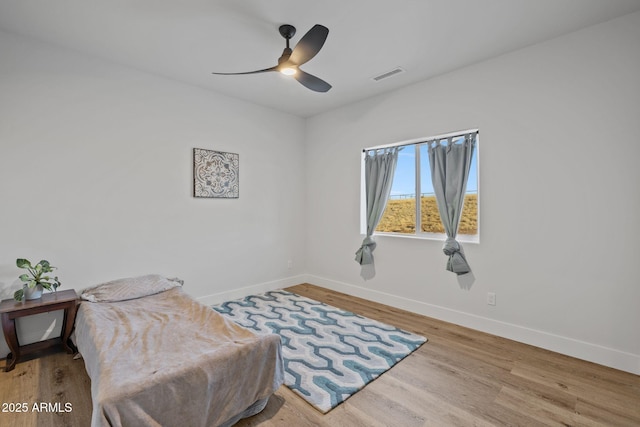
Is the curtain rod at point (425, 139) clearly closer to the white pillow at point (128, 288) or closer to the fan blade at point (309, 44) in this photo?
the fan blade at point (309, 44)

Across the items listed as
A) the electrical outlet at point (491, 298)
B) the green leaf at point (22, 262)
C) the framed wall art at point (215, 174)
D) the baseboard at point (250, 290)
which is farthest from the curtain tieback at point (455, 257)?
the green leaf at point (22, 262)

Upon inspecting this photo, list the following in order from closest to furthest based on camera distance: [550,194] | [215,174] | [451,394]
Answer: [451,394] → [550,194] → [215,174]

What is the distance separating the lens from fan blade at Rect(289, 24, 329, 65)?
1978 millimetres

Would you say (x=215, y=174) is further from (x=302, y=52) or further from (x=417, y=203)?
(x=417, y=203)

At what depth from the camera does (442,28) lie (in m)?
2.41

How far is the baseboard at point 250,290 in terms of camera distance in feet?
12.1

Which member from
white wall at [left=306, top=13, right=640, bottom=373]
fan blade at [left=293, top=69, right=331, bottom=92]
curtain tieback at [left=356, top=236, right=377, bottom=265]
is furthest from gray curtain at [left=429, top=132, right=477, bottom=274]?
fan blade at [left=293, top=69, right=331, bottom=92]

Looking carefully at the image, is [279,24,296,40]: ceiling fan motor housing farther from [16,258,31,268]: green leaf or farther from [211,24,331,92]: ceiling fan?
[16,258,31,268]: green leaf

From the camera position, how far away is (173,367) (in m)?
1.56

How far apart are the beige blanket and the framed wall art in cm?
169

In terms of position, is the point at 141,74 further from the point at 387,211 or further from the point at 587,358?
the point at 587,358

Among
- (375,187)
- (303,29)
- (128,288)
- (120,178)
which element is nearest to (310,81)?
(303,29)

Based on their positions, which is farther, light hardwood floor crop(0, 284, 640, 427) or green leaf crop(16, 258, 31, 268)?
green leaf crop(16, 258, 31, 268)

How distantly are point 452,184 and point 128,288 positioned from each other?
11.1ft
